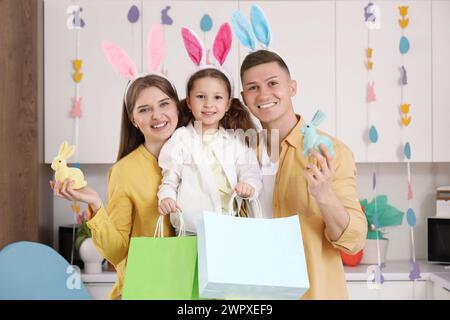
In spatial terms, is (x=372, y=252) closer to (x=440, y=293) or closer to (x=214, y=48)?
(x=440, y=293)

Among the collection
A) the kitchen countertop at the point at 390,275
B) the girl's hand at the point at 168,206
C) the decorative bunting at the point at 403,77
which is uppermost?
the decorative bunting at the point at 403,77

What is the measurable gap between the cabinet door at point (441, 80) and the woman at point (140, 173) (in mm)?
1470

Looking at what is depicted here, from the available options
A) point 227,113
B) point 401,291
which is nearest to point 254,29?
point 227,113

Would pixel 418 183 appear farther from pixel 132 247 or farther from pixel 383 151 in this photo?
pixel 132 247

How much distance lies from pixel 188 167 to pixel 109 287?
1.20 metres

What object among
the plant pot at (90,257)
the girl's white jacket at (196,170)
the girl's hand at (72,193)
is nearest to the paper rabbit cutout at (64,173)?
the girl's hand at (72,193)

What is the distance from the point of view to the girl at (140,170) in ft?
3.51

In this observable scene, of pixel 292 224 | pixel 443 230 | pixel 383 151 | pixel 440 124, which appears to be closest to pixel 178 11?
pixel 383 151

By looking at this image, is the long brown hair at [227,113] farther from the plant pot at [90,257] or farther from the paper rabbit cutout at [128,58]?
the plant pot at [90,257]

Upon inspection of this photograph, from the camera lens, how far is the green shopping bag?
3.17 feet

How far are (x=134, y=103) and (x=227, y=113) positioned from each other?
6.3 inches

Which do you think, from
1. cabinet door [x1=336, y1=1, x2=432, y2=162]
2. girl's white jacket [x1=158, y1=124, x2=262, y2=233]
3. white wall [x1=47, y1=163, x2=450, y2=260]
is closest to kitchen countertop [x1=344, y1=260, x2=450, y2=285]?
white wall [x1=47, y1=163, x2=450, y2=260]

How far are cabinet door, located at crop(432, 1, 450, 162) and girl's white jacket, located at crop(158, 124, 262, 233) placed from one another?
141 cm

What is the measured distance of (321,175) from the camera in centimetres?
99
